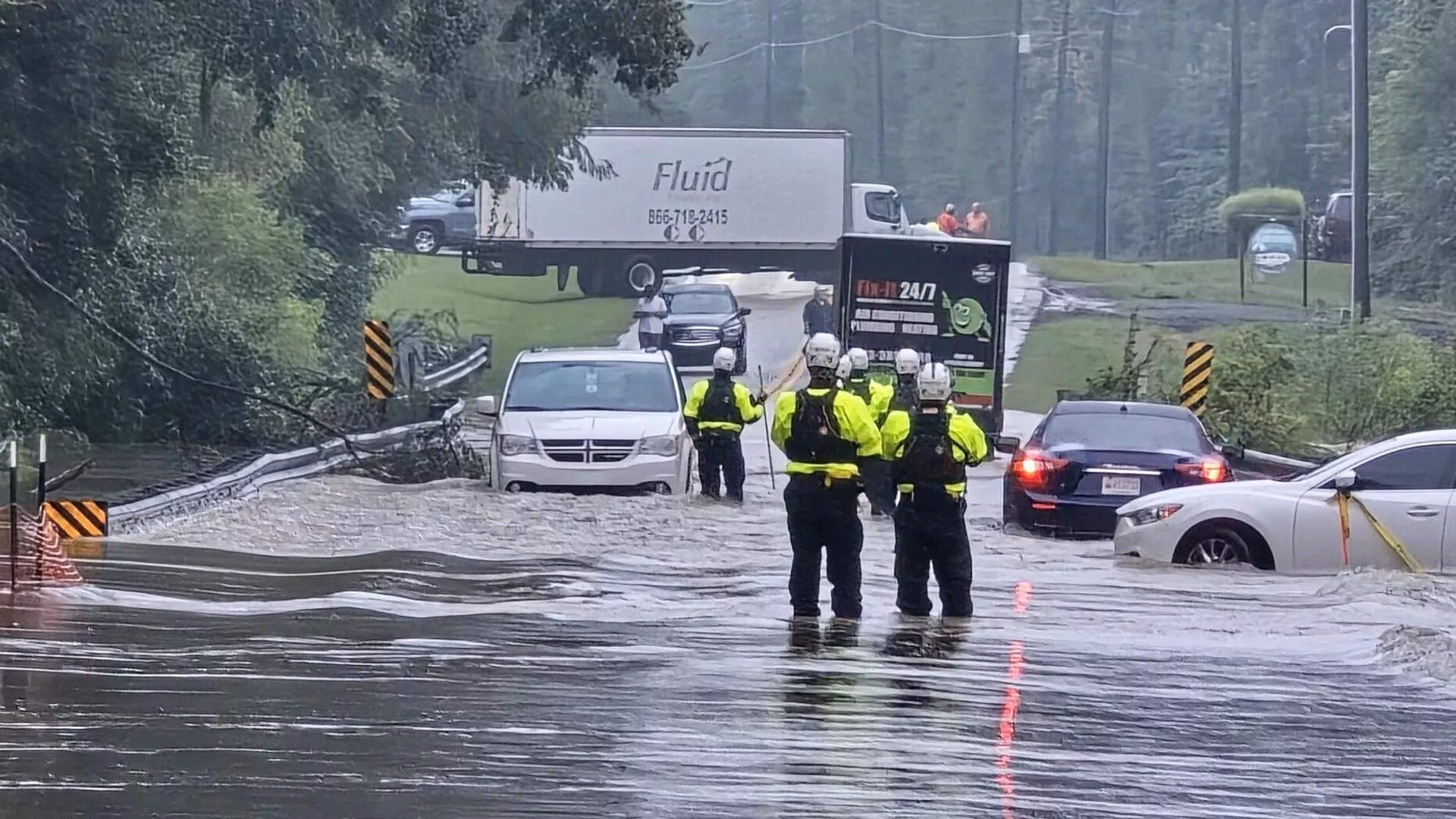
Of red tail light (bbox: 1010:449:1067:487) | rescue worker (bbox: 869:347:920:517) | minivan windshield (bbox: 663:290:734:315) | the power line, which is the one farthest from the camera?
the power line

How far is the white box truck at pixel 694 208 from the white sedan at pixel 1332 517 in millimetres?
28866

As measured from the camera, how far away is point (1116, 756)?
27.7ft

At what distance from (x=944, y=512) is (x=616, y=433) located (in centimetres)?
768

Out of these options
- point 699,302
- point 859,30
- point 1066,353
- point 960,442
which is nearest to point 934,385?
point 960,442

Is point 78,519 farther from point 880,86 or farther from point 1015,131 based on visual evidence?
point 880,86

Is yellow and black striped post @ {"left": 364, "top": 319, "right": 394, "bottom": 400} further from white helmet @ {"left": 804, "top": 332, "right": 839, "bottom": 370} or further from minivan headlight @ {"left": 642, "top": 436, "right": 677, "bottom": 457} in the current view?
white helmet @ {"left": 804, "top": 332, "right": 839, "bottom": 370}

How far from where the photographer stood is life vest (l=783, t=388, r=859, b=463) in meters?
11.3

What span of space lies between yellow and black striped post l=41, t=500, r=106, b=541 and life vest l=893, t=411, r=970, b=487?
5856 millimetres

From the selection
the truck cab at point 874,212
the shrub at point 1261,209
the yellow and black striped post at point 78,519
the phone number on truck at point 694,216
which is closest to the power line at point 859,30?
the shrub at point 1261,209

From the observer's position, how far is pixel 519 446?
19125 millimetres

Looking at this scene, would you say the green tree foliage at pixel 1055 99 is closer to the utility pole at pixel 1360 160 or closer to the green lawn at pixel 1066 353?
the green lawn at pixel 1066 353

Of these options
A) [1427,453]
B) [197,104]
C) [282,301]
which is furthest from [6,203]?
[1427,453]

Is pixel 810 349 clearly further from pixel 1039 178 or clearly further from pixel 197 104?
pixel 1039 178

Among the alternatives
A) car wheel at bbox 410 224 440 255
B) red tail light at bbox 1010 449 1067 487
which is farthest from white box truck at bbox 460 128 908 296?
red tail light at bbox 1010 449 1067 487
